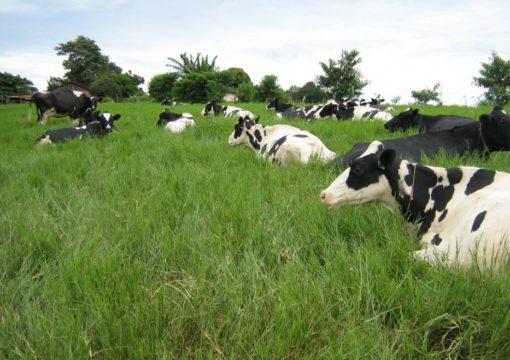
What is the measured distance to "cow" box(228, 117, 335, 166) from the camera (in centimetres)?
540

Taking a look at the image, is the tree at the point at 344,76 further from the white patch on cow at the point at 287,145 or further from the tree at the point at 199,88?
the white patch on cow at the point at 287,145

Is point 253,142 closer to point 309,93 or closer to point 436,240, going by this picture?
point 436,240

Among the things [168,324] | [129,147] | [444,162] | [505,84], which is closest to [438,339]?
[168,324]

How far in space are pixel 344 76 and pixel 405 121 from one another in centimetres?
3698

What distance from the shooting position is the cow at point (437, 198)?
7.46 feet

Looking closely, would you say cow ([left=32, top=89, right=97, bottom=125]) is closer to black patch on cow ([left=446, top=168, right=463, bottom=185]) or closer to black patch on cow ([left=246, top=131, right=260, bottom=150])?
black patch on cow ([left=246, top=131, right=260, bottom=150])

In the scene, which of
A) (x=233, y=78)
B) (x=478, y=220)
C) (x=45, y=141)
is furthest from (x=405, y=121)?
(x=233, y=78)

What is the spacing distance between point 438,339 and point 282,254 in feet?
3.21

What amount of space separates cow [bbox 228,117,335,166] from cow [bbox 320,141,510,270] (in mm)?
2164

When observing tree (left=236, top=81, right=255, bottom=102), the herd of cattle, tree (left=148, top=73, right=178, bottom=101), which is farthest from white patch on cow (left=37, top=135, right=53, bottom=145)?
tree (left=148, top=73, right=178, bottom=101)

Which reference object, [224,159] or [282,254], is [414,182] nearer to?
[282,254]

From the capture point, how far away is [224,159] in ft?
18.1

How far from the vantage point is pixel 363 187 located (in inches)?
116

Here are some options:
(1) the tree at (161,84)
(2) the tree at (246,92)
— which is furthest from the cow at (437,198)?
(1) the tree at (161,84)
